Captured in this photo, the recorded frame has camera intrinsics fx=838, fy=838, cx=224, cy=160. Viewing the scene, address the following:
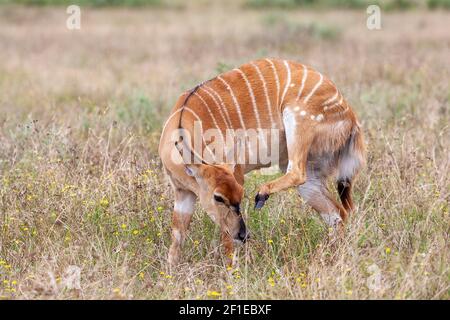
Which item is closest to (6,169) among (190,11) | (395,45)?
(395,45)

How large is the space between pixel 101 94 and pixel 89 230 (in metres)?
4.66

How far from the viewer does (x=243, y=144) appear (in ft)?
19.0

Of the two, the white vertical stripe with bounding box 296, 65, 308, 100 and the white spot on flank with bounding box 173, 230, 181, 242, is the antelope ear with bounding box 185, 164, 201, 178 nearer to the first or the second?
the white spot on flank with bounding box 173, 230, 181, 242

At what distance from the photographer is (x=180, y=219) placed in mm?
5641

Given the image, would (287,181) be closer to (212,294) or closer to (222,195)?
(222,195)

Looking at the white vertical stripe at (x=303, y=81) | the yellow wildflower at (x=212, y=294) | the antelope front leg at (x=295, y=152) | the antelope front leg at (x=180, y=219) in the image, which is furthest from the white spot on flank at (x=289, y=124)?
the yellow wildflower at (x=212, y=294)

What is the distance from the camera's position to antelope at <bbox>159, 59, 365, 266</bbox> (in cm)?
557

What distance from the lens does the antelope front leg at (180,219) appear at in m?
5.62

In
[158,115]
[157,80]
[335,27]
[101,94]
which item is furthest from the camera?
[335,27]

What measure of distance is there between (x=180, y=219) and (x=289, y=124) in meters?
0.99

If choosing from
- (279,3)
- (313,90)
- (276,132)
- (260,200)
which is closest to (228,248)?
(260,200)

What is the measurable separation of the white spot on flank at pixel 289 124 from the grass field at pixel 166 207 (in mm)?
576

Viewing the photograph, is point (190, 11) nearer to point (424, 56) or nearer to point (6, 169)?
point (424, 56)

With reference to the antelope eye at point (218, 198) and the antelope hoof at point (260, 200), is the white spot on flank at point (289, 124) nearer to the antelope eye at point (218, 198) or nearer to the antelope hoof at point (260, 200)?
the antelope hoof at point (260, 200)
